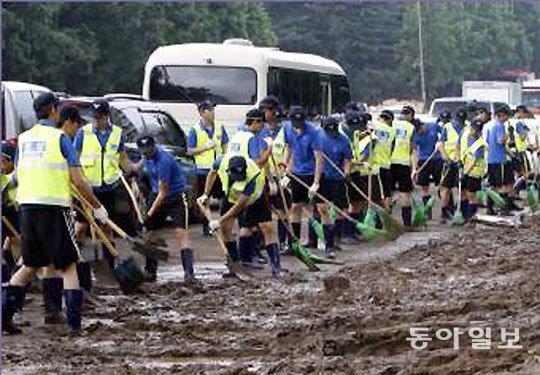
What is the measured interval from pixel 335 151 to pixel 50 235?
670cm

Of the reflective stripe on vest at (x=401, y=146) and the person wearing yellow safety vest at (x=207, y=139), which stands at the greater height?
the person wearing yellow safety vest at (x=207, y=139)

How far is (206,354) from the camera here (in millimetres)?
8984

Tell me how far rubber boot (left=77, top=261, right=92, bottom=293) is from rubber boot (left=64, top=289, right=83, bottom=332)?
1.53 metres

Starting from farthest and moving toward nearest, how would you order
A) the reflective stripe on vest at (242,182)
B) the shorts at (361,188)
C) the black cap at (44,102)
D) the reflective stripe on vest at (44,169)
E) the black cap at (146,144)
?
the shorts at (361,188), the reflective stripe on vest at (242,182), the black cap at (146,144), the black cap at (44,102), the reflective stripe on vest at (44,169)

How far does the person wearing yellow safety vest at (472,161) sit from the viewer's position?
18.9 metres

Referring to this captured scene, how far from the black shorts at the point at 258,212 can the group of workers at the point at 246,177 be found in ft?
0.04

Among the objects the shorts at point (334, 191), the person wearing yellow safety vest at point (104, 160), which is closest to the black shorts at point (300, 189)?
the shorts at point (334, 191)

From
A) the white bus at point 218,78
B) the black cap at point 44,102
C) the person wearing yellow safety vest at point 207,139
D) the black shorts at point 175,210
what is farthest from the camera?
the white bus at point 218,78

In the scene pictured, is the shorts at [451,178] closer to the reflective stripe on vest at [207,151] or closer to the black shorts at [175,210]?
the reflective stripe on vest at [207,151]

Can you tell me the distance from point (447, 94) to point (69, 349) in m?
55.2

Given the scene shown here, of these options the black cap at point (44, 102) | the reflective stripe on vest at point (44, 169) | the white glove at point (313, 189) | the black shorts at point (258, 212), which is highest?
the black cap at point (44, 102)

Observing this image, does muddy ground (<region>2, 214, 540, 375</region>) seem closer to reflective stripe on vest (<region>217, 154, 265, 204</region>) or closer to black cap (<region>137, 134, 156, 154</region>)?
reflective stripe on vest (<region>217, 154, 265, 204</region>)

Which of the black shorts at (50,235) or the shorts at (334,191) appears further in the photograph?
the shorts at (334,191)

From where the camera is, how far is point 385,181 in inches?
714
